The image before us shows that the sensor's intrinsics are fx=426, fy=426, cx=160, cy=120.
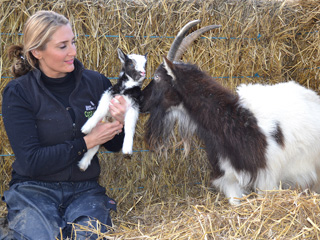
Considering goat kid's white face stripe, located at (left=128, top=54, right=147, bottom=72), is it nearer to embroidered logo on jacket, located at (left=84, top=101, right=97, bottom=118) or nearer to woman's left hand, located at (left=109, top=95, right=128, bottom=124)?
woman's left hand, located at (left=109, top=95, right=128, bottom=124)

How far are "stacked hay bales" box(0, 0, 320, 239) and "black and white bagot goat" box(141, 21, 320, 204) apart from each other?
46cm

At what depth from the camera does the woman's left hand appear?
140 inches

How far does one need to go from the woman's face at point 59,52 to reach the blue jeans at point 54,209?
0.96 m

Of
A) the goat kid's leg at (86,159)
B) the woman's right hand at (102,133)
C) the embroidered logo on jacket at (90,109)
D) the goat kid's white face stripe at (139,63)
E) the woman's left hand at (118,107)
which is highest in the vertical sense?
the goat kid's white face stripe at (139,63)

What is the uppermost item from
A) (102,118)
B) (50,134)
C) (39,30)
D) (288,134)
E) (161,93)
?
(39,30)

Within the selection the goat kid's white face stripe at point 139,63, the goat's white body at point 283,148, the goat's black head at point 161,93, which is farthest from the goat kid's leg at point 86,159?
the goat's white body at point 283,148

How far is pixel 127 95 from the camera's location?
12.0 ft

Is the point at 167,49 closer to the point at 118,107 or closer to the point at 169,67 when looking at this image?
the point at 169,67

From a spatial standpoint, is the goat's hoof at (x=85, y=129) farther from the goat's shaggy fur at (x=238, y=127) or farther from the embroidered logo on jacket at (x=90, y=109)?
the goat's shaggy fur at (x=238, y=127)

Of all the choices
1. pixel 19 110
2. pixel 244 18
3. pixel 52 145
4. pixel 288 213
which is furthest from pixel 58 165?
pixel 244 18

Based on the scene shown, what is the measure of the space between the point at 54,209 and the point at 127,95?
1.11 meters

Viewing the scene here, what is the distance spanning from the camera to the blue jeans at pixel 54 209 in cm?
318

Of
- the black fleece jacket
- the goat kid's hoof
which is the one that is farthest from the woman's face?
the goat kid's hoof

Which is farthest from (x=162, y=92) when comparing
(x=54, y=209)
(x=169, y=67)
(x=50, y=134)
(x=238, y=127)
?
(x=54, y=209)
